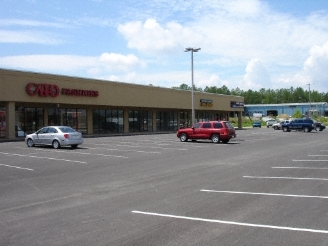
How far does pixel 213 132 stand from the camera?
103 feet

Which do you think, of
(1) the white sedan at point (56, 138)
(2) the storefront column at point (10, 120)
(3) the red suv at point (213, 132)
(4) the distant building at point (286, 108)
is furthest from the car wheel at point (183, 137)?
(4) the distant building at point (286, 108)

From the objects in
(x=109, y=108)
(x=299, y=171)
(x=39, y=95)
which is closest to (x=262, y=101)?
(x=109, y=108)

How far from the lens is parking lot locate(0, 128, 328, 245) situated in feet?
21.1

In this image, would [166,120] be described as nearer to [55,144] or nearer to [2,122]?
[2,122]

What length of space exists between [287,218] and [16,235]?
15.3 ft

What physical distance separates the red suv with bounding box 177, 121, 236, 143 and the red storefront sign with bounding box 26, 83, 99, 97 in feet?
41.2

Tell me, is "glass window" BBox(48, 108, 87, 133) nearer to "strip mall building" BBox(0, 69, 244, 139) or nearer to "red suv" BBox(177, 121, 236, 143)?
"strip mall building" BBox(0, 69, 244, 139)

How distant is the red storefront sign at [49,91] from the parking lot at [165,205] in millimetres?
20218

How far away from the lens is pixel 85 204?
8.90 metres

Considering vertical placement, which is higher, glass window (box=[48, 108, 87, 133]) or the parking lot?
glass window (box=[48, 108, 87, 133])

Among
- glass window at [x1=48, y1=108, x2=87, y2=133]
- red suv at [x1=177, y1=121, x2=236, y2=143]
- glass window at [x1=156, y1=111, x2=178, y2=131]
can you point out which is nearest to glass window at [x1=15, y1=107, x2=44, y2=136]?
glass window at [x1=48, y1=108, x2=87, y2=133]

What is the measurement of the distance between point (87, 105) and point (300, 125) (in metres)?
29.2

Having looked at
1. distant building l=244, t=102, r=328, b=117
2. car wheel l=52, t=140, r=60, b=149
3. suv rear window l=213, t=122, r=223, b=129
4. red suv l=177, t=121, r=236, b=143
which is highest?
distant building l=244, t=102, r=328, b=117

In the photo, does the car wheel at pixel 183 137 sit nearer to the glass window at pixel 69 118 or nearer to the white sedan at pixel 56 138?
the white sedan at pixel 56 138
